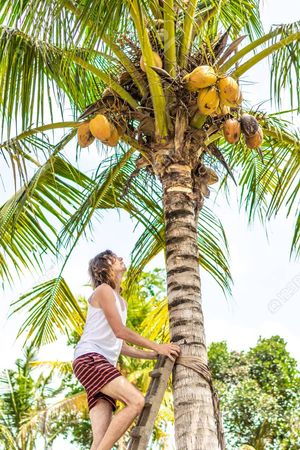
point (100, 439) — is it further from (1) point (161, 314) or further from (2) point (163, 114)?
(1) point (161, 314)

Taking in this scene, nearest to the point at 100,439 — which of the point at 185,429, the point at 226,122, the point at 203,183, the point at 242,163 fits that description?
the point at 185,429

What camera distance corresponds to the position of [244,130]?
4.35 m

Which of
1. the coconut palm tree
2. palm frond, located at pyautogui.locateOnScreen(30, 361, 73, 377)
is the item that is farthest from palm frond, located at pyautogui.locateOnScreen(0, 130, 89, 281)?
palm frond, located at pyautogui.locateOnScreen(30, 361, 73, 377)

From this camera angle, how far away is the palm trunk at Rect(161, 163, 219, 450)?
3.46 m

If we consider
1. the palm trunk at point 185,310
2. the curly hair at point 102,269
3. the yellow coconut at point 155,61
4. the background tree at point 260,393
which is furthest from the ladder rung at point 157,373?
the background tree at point 260,393

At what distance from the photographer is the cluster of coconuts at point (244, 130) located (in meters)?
4.29

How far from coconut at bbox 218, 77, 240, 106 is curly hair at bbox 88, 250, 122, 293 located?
3.77 ft

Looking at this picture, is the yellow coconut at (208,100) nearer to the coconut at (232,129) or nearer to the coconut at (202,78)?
the coconut at (202,78)

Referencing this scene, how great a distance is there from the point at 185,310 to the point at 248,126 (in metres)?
1.29

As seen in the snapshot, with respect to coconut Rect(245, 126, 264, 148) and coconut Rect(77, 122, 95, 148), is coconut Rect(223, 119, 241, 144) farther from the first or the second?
coconut Rect(77, 122, 95, 148)

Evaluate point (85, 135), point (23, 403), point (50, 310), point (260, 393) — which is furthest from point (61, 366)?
point (85, 135)

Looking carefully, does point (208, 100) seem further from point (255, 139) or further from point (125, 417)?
point (125, 417)

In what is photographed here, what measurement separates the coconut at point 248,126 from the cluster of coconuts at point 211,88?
27 centimetres

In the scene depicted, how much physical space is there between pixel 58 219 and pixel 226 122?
2.31 meters
